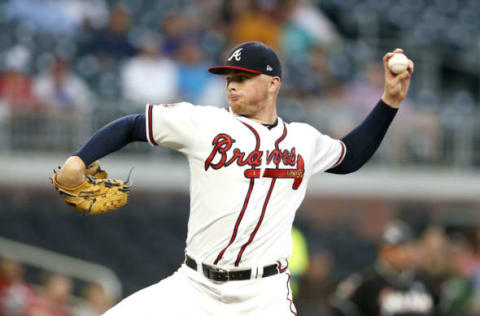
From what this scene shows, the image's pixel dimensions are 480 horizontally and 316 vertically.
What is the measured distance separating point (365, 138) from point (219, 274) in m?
1.03

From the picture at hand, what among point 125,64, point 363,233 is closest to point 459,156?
point 363,233

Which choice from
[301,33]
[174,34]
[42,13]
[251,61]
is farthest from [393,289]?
[42,13]

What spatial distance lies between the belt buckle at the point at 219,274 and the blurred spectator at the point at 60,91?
660 centimetres

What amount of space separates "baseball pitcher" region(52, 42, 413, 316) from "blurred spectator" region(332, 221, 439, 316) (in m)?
3.22

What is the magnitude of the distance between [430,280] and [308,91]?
184 inches

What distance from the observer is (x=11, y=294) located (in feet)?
30.2

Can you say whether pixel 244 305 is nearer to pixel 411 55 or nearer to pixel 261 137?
pixel 261 137

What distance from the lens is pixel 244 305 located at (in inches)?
161

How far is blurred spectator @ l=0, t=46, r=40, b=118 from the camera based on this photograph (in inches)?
410

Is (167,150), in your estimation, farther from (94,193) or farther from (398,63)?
(94,193)

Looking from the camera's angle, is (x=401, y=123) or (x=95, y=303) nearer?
(x=95, y=303)

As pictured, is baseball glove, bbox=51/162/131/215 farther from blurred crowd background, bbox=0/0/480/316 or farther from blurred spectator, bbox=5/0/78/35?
blurred spectator, bbox=5/0/78/35

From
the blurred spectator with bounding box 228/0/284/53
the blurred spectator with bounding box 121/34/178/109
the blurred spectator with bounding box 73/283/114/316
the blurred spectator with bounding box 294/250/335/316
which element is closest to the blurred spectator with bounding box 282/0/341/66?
the blurred spectator with bounding box 228/0/284/53

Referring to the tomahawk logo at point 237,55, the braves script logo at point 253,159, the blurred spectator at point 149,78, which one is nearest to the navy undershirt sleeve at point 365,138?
the braves script logo at point 253,159
